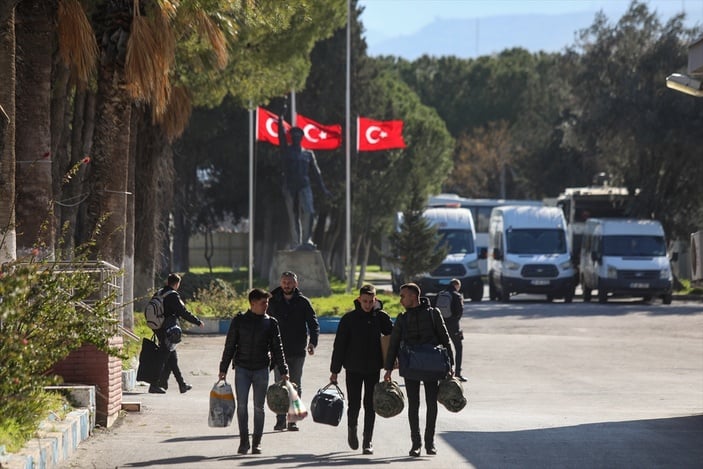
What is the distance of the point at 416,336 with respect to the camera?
12.0 meters

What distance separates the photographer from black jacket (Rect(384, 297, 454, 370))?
11.9 metres

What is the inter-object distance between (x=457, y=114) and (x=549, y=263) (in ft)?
176

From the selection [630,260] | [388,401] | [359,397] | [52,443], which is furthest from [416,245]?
[52,443]

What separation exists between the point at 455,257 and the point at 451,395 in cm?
3145

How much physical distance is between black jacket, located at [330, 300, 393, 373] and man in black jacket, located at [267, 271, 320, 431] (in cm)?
148

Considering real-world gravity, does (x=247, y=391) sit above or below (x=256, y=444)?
above

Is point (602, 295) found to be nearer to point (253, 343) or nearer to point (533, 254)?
point (533, 254)

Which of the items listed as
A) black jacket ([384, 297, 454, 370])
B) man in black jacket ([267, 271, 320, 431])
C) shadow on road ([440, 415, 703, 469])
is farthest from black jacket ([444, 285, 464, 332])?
black jacket ([384, 297, 454, 370])

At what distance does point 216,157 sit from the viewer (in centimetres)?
5244

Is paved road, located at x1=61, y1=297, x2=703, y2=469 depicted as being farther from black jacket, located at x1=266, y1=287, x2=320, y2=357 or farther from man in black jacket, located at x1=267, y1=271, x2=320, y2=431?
black jacket, located at x1=266, y1=287, x2=320, y2=357

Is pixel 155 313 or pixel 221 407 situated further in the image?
pixel 155 313

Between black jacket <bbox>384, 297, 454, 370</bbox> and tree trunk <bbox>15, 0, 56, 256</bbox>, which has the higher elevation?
tree trunk <bbox>15, 0, 56, 256</bbox>

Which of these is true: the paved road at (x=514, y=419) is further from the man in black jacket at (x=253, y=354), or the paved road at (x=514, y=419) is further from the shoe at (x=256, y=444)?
the man in black jacket at (x=253, y=354)

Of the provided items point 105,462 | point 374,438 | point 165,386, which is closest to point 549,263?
point 165,386
